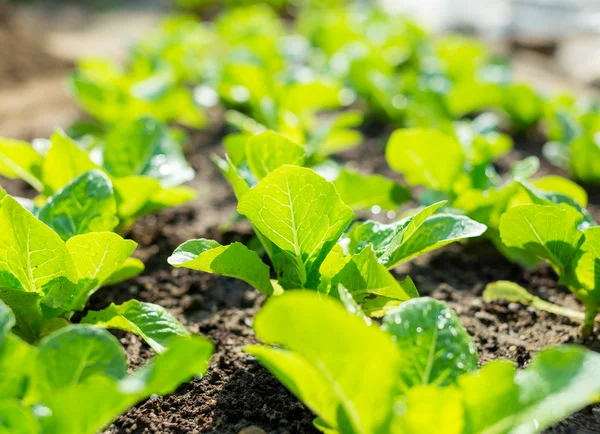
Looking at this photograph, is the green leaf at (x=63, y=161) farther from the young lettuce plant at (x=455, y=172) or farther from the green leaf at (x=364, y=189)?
the young lettuce plant at (x=455, y=172)

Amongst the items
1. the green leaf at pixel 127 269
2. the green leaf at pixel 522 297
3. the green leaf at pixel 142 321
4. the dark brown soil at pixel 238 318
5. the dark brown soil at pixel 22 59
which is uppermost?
the green leaf at pixel 142 321

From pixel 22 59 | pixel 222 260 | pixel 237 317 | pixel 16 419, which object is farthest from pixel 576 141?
pixel 22 59

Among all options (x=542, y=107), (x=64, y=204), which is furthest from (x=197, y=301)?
(x=542, y=107)

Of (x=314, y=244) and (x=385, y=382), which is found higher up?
(x=385, y=382)

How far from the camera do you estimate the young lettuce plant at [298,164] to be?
182 centimetres

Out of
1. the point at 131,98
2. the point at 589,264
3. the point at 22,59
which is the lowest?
the point at 22,59

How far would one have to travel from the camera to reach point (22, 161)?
7.66 feet

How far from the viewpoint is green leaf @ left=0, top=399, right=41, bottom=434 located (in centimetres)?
109

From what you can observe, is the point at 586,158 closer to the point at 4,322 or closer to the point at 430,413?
the point at 430,413

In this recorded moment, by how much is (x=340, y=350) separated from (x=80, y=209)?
3.47 ft

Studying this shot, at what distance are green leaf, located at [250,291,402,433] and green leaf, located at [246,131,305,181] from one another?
796mm

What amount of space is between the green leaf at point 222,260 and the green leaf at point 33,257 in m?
0.28

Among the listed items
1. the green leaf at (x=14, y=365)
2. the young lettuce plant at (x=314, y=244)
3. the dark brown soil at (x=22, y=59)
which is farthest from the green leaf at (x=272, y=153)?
the dark brown soil at (x=22, y=59)

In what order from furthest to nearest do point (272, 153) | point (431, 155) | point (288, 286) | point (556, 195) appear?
point (431, 155) < point (556, 195) < point (272, 153) < point (288, 286)
